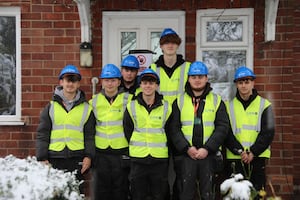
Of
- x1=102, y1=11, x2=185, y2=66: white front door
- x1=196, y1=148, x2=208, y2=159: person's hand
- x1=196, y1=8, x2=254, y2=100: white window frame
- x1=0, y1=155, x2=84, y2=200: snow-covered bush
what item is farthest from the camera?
x1=102, y1=11, x2=185, y2=66: white front door

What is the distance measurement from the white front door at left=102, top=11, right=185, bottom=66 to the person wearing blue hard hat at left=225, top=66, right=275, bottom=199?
1.40 metres

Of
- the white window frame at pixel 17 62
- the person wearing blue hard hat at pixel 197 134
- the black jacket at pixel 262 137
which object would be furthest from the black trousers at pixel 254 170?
the white window frame at pixel 17 62

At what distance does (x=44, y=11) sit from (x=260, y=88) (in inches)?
123

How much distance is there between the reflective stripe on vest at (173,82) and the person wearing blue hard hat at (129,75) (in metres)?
0.28

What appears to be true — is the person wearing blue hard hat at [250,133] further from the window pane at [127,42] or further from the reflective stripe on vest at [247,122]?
the window pane at [127,42]

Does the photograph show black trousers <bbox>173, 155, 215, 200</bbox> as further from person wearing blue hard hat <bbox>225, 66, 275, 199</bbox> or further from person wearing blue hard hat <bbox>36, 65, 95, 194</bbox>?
person wearing blue hard hat <bbox>36, 65, 95, 194</bbox>

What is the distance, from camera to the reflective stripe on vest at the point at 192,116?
5.16m

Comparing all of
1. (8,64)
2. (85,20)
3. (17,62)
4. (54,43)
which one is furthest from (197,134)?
(8,64)

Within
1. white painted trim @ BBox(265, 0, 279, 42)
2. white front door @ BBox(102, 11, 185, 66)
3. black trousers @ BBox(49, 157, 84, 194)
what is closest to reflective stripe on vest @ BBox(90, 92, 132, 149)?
black trousers @ BBox(49, 157, 84, 194)

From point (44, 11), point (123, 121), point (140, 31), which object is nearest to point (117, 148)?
point (123, 121)

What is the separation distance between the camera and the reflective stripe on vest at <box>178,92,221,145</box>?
5.16 m

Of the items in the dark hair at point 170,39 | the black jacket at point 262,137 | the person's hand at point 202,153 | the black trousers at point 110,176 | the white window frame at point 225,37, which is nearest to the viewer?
the person's hand at point 202,153

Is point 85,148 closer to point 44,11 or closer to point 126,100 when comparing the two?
point 126,100

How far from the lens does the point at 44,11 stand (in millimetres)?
6586
